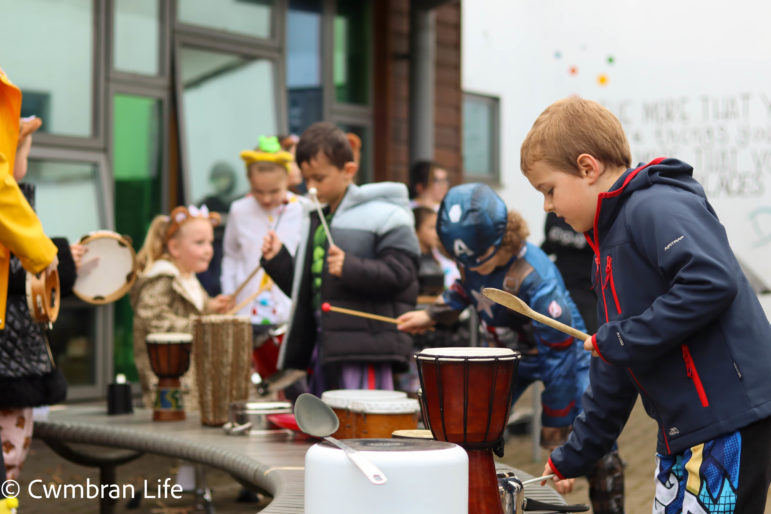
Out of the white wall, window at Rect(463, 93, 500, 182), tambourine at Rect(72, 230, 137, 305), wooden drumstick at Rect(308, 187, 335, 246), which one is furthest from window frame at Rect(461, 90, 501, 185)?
tambourine at Rect(72, 230, 137, 305)

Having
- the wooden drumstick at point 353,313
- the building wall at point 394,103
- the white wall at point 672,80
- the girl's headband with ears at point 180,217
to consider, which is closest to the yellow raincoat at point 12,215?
the wooden drumstick at point 353,313

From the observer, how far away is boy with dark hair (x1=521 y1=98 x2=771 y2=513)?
184cm

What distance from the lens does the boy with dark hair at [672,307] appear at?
1841 mm

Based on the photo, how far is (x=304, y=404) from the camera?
2098 mm

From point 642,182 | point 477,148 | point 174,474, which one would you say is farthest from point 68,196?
point 642,182

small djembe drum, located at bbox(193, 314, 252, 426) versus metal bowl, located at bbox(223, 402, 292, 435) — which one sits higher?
small djembe drum, located at bbox(193, 314, 252, 426)

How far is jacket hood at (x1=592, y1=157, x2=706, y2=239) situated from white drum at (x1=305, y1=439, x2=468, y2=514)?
612 millimetres

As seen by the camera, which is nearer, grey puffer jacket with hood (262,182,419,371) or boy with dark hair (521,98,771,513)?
boy with dark hair (521,98,771,513)

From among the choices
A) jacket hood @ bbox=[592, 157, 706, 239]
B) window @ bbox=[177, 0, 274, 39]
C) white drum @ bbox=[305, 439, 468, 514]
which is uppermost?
window @ bbox=[177, 0, 274, 39]

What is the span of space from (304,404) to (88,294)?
91.3 inches

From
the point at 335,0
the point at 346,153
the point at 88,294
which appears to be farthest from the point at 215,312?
the point at 335,0

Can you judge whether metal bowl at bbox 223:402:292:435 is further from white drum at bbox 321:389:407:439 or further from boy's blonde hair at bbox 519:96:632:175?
boy's blonde hair at bbox 519:96:632:175

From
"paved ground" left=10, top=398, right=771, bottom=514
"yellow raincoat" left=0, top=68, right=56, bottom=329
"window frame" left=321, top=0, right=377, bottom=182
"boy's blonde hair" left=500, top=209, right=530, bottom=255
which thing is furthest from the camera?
"window frame" left=321, top=0, right=377, bottom=182

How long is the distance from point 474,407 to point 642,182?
21.8 inches
